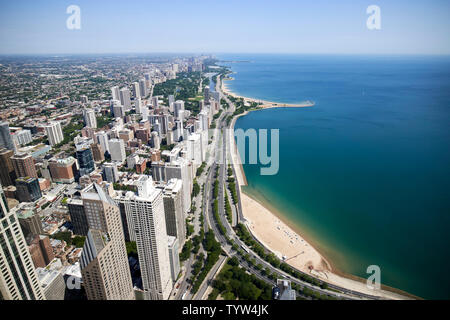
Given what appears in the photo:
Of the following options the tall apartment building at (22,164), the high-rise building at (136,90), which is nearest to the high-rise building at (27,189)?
the tall apartment building at (22,164)

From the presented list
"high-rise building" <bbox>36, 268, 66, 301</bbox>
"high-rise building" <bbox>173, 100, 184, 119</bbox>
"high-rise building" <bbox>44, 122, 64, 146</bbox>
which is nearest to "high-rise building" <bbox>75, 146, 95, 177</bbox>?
"high-rise building" <bbox>44, 122, 64, 146</bbox>

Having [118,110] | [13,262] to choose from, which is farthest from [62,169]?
[118,110]

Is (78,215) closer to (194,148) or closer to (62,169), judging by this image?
(62,169)

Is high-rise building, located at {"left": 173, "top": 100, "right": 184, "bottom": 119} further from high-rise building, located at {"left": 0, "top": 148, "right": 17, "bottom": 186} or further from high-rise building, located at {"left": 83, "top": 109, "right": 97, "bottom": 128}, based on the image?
high-rise building, located at {"left": 0, "top": 148, "right": 17, "bottom": 186}

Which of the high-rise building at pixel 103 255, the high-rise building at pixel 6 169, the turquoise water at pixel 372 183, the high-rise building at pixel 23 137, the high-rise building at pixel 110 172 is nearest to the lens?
the high-rise building at pixel 103 255

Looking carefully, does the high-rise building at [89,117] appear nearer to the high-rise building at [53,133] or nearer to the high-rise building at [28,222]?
the high-rise building at [53,133]
